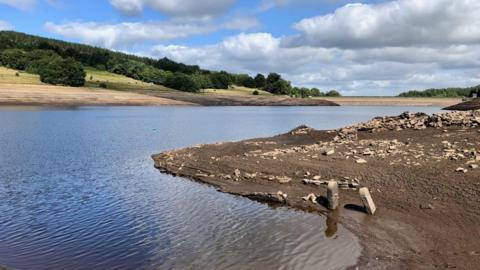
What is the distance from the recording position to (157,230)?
14.1 m

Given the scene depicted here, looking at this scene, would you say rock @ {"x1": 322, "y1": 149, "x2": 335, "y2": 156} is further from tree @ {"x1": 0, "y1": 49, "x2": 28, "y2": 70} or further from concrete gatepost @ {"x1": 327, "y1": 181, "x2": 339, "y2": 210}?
tree @ {"x1": 0, "y1": 49, "x2": 28, "y2": 70}

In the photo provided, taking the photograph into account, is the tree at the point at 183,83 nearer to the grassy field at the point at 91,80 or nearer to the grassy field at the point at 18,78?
the grassy field at the point at 91,80

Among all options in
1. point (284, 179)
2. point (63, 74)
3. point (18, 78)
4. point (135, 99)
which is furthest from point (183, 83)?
point (284, 179)

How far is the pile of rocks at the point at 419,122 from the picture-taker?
2643 cm

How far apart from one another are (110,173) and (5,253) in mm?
12243

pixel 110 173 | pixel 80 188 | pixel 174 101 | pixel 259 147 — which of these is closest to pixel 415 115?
pixel 259 147

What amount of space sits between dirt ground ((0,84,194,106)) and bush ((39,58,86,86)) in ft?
25.7

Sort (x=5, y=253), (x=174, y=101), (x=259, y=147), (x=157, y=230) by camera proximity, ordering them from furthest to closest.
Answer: (x=174, y=101)
(x=259, y=147)
(x=157, y=230)
(x=5, y=253)

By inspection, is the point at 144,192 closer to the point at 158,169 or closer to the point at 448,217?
the point at 158,169

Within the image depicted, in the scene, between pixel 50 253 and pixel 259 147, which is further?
pixel 259 147

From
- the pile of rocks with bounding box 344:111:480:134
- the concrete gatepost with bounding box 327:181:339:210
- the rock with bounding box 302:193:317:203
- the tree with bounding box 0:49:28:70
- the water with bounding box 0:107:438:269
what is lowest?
the water with bounding box 0:107:438:269

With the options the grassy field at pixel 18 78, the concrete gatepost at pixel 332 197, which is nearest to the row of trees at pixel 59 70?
the grassy field at pixel 18 78

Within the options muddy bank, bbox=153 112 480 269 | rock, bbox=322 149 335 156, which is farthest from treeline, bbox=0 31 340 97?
rock, bbox=322 149 335 156

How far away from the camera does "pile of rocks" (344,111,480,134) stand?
86.7 ft
